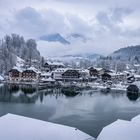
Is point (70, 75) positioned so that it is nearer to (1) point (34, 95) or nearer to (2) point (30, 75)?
(2) point (30, 75)

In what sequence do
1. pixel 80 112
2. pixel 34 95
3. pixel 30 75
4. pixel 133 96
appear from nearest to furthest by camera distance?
pixel 80 112, pixel 34 95, pixel 133 96, pixel 30 75

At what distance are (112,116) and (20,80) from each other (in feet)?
78.0

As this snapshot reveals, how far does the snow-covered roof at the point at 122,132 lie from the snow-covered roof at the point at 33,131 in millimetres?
698

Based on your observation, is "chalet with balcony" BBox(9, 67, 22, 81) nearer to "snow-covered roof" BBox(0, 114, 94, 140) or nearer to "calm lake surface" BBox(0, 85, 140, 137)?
"calm lake surface" BBox(0, 85, 140, 137)

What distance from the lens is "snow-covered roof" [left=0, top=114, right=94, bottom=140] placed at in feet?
27.1

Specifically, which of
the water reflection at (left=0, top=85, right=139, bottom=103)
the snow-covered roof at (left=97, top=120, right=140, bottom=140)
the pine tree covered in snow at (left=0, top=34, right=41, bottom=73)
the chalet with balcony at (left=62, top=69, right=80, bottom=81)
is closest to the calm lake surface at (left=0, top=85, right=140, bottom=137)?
the water reflection at (left=0, top=85, right=139, bottom=103)

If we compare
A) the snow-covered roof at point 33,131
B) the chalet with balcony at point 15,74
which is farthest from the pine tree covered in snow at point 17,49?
the snow-covered roof at point 33,131

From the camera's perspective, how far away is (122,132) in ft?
28.9

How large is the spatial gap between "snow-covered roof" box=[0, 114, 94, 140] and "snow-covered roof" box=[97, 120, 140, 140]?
0.70 meters

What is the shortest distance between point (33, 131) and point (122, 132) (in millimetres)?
2991

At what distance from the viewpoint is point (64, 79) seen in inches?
1497

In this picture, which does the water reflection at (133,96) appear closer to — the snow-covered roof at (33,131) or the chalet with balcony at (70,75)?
the chalet with balcony at (70,75)

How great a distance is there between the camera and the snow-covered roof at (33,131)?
827cm

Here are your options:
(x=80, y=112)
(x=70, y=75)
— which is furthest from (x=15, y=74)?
(x=80, y=112)
